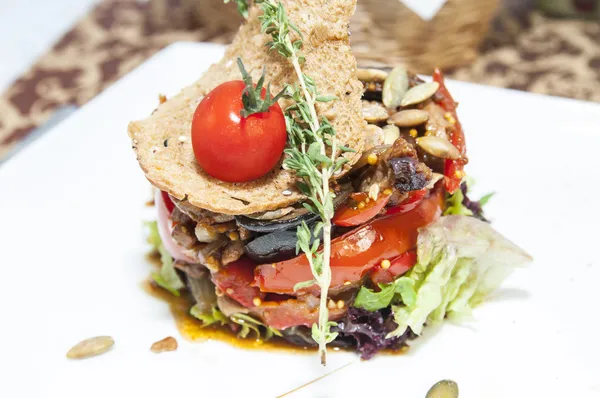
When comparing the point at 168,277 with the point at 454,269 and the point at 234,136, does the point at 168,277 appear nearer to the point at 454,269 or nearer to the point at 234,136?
the point at 234,136

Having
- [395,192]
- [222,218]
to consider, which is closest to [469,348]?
[395,192]

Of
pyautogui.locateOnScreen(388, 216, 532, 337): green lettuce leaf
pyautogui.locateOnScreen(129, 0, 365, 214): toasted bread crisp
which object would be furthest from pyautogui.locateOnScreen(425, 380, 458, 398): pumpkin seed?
pyautogui.locateOnScreen(129, 0, 365, 214): toasted bread crisp

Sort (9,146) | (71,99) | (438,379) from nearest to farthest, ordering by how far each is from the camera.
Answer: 1. (438,379)
2. (9,146)
3. (71,99)

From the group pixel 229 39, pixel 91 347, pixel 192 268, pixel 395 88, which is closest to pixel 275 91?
pixel 395 88

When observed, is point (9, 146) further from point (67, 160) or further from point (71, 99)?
point (67, 160)

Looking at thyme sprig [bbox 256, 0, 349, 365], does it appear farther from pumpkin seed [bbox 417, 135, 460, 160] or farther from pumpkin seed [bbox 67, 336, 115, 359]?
pumpkin seed [bbox 67, 336, 115, 359]


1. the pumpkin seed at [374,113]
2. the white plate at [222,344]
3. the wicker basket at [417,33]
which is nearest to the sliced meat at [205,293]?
the white plate at [222,344]

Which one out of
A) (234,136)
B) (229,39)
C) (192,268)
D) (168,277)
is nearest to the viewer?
(234,136)
